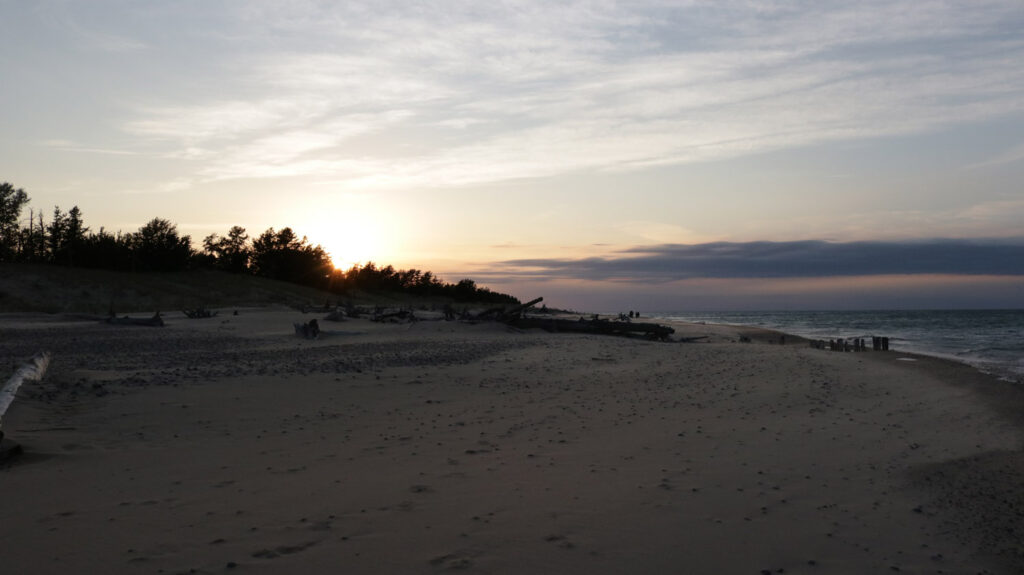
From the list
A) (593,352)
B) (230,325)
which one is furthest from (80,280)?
(593,352)

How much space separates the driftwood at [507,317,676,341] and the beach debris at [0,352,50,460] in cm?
1858

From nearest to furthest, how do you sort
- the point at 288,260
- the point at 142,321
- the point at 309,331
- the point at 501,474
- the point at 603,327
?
the point at 501,474
the point at 309,331
the point at 142,321
the point at 603,327
the point at 288,260

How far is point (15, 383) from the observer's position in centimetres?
938

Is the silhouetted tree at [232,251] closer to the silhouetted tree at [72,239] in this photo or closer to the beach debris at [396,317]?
the silhouetted tree at [72,239]

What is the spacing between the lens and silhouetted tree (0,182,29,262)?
55.4 metres

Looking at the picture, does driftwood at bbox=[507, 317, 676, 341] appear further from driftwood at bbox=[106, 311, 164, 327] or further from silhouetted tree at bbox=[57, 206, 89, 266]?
silhouetted tree at bbox=[57, 206, 89, 266]

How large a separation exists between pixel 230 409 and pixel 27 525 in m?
4.73

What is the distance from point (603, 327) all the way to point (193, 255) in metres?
46.4

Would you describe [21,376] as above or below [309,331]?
below

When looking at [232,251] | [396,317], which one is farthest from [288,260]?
[396,317]

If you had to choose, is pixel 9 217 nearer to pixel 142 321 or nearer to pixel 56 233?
pixel 56 233

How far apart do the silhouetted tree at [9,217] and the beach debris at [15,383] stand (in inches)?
2131

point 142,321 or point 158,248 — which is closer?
point 142,321

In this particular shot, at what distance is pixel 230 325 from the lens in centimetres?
2738
